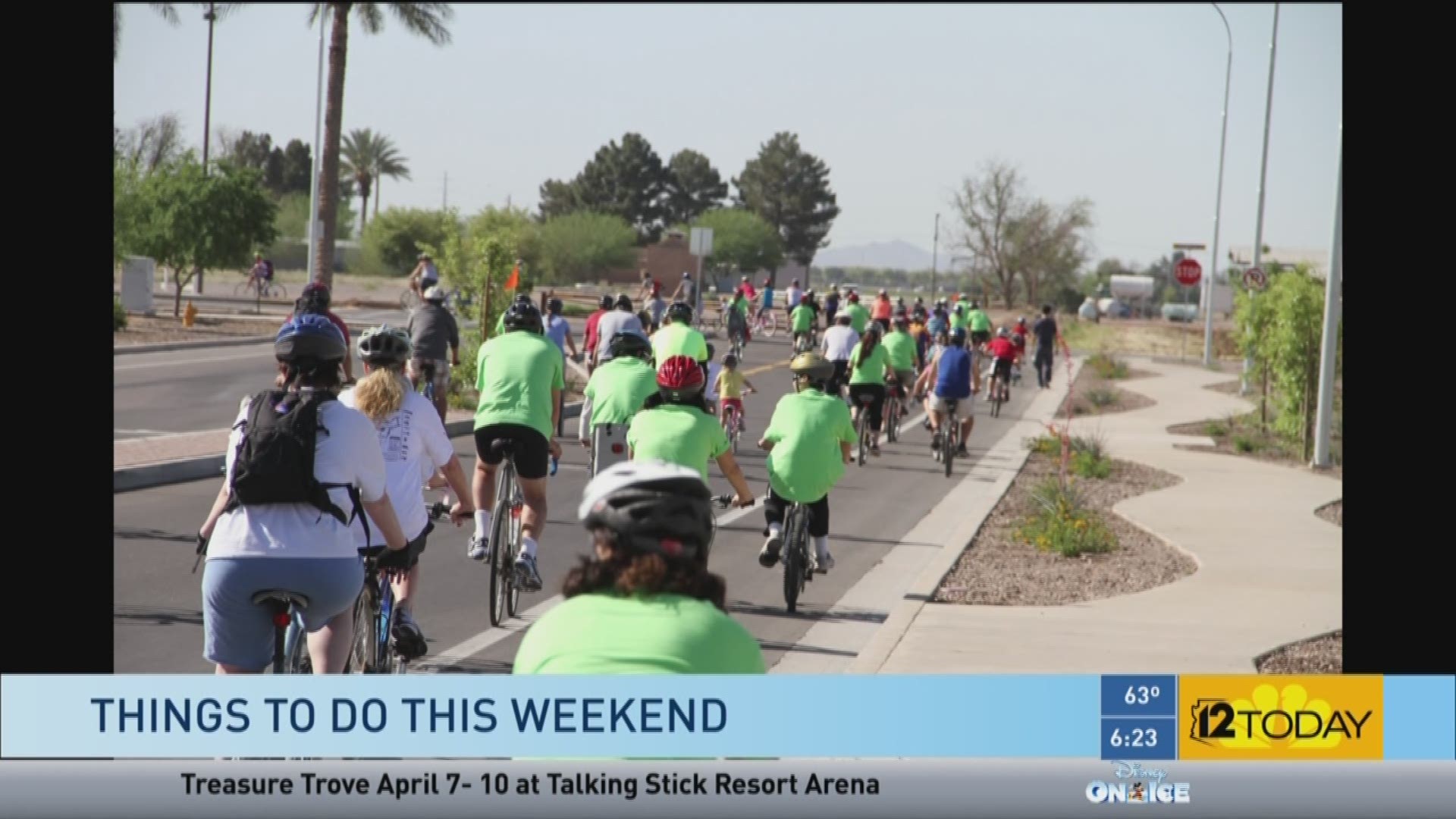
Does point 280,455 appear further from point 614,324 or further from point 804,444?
point 614,324

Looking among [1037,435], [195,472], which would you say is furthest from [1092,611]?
[1037,435]

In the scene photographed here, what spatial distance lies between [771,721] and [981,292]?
8785 mm

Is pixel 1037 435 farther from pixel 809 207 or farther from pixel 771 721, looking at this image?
pixel 771 721

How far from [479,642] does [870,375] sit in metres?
7.61

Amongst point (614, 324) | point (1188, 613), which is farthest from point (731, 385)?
point (1188, 613)

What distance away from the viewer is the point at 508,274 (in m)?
21.2

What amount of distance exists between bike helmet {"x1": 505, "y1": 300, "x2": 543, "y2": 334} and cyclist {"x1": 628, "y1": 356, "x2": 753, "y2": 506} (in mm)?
1163

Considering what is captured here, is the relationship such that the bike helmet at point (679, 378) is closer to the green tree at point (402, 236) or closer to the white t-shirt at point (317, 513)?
the white t-shirt at point (317, 513)

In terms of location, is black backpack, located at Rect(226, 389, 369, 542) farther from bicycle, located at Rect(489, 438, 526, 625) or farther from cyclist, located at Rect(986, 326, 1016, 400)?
cyclist, located at Rect(986, 326, 1016, 400)

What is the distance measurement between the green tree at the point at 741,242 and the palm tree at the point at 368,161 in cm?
160

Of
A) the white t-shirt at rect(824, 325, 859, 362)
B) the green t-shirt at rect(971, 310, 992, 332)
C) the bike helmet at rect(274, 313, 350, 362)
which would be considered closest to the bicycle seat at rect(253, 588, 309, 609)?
the bike helmet at rect(274, 313, 350, 362)

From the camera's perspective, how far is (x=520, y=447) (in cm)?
973

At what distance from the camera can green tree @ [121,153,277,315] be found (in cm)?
3628
